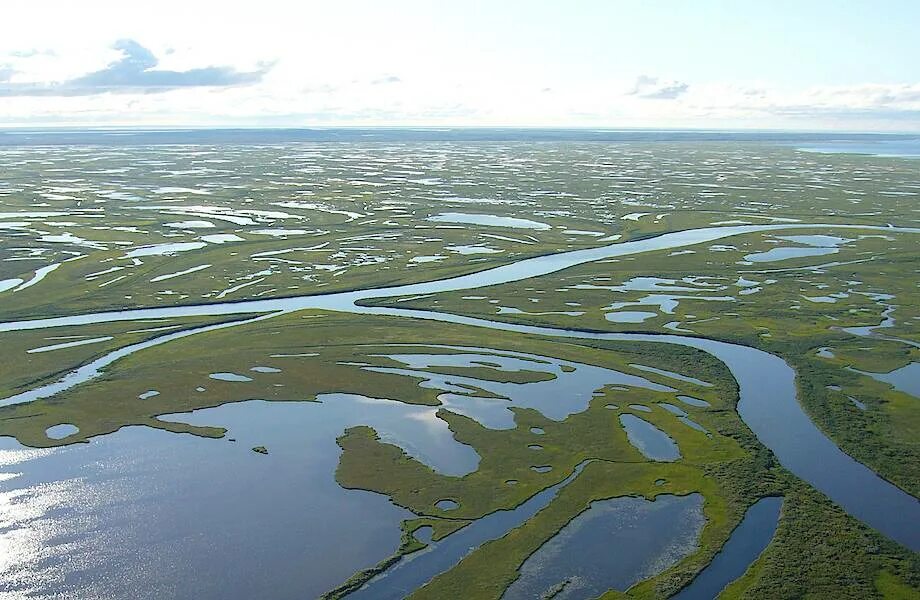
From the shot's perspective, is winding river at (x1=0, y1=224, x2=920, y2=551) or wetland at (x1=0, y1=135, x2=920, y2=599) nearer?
wetland at (x1=0, y1=135, x2=920, y2=599)

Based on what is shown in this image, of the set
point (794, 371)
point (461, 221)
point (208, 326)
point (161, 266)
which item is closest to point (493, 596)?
point (794, 371)

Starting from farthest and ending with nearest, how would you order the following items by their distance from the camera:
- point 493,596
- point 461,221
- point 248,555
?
point 461,221 → point 248,555 → point 493,596

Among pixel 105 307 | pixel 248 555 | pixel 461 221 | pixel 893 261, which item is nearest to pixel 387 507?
pixel 248 555

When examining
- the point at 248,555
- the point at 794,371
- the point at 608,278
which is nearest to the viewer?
the point at 248,555

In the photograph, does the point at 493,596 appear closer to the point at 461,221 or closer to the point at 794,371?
the point at 794,371

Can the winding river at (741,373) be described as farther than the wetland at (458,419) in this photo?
Yes

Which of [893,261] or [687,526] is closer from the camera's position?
[687,526]

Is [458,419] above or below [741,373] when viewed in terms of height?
below

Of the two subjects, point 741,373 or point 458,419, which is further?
point 741,373
